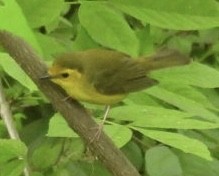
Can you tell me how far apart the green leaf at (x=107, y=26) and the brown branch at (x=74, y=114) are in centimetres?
32

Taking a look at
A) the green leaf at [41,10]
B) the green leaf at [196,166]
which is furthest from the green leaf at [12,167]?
the green leaf at [196,166]

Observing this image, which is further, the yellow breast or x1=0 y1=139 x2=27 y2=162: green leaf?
the yellow breast

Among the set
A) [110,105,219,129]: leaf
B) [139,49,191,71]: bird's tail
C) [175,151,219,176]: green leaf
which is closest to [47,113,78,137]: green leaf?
[110,105,219,129]: leaf

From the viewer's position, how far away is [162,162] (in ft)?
5.64

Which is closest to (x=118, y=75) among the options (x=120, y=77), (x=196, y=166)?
(x=120, y=77)

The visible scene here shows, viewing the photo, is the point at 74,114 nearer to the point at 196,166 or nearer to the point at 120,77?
the point at 120,77

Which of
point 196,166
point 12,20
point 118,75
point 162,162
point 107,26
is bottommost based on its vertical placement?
point 196,166

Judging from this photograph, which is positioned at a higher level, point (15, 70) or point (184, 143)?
point (15, 70)

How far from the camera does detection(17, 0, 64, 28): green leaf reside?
5.04 ft

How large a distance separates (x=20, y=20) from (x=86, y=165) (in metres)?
0.52

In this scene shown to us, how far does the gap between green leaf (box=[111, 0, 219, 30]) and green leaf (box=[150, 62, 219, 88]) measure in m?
0.11

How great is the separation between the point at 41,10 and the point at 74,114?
15.7 inches

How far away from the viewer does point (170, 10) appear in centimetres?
156

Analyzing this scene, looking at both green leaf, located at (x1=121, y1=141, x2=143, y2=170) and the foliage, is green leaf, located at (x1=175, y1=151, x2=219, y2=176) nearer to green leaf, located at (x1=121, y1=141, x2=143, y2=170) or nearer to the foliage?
the foliage
